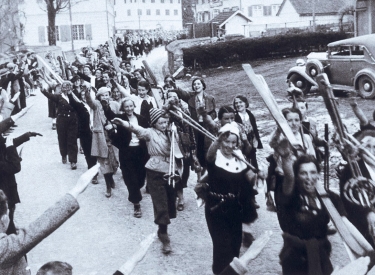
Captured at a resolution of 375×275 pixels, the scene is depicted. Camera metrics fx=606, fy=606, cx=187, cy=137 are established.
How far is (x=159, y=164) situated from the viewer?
7043 millimetres

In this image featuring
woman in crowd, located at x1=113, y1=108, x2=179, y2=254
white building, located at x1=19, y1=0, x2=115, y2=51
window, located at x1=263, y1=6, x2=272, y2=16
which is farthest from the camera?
window, located at x1=263, y1=6, x2=272, y2=16

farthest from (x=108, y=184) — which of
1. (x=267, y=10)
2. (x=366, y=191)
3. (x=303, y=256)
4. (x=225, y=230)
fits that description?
(x=267, y=10)

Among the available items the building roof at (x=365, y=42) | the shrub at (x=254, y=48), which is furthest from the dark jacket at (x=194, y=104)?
the shrub at (x=254, y=48)

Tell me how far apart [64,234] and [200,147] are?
234 centimetres

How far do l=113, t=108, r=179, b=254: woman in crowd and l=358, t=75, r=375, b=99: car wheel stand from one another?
10622mm

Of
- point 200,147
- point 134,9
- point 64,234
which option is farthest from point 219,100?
point 134,9

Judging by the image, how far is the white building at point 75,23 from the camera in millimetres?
52375

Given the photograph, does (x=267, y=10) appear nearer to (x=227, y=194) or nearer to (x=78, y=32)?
(x=78, y=32)

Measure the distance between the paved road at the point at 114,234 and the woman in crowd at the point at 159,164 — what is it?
1.43 ft

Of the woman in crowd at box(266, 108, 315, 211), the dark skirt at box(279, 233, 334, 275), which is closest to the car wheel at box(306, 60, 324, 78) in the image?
the woman in crowd at box(266, 108, 315, 211)

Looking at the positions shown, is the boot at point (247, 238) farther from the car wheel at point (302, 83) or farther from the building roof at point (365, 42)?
the car wheel at point (302, 83)

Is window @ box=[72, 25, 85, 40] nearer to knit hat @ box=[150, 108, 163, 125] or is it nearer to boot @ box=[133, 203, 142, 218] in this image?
boot @ box=[133, 203, 142, 218]

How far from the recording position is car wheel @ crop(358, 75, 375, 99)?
16500 mm

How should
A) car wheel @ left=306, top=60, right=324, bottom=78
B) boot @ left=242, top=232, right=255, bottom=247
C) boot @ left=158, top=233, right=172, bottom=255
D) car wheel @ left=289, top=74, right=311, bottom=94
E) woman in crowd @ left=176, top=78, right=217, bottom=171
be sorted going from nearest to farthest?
1. boot @ left=242, top=232, right=255, bottom=247
2. boot @ left=158, top=233, right=172, bottom=255
3. woman in crowd @ left=176, top=78, right=217, bottom=171
4. car wheel @ left=306, top=60, right=324, bottom=78
5. car wheel @ left=289, top=74, right=311, bottom=94
